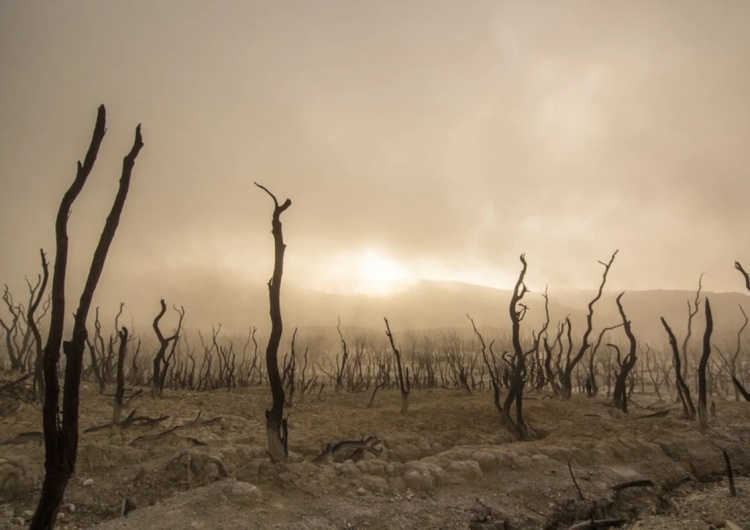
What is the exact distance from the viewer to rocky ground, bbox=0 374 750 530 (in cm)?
559

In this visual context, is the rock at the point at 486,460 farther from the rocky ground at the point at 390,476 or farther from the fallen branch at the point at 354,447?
the fallen branch at the point at 354,447

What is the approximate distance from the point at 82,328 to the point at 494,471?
6.13 meters

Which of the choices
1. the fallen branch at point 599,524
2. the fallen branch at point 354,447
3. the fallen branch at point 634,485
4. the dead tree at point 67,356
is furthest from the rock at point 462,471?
the dead tree at point 67,356

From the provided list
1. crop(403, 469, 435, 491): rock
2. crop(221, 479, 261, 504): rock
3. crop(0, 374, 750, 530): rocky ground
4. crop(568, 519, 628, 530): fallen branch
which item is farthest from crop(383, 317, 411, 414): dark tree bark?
crop(221, 479, 261, 504): rock

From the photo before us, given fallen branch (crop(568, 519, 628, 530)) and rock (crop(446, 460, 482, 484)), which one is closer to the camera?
fallen branch (crop(568, 519, 628, 530))

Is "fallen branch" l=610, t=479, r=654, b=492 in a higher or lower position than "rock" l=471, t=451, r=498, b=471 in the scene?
lower

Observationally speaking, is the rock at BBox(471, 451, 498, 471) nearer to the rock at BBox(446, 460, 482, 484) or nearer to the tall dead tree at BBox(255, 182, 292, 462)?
the rock at BBox(446, 460, 482, 484)

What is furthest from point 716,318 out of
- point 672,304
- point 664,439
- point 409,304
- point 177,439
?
point 177,439

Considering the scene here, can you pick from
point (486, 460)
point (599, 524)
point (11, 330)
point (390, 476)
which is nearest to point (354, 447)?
point (390, 476)

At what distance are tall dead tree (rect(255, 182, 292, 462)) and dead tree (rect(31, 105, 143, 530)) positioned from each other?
3012 mm

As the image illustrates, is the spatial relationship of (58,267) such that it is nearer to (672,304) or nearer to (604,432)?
(604,432)

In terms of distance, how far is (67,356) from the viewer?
3.78 meters

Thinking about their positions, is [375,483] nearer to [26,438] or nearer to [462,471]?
[462,471]

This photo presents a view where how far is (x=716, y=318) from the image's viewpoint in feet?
317
